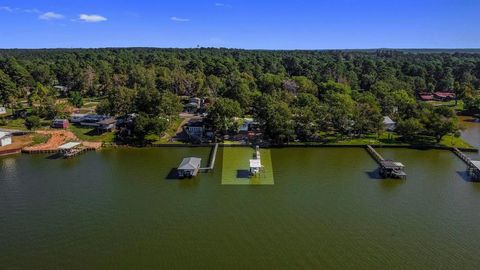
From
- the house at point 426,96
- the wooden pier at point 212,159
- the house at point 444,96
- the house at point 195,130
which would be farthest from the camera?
the house at point 444,96

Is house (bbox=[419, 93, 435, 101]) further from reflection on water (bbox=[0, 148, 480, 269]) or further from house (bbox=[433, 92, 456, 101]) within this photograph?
reflection on water (bbox=[0, 148, 480, 269])

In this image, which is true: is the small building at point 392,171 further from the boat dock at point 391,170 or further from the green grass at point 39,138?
the green grass at point 39,138

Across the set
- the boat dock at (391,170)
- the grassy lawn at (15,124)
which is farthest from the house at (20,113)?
the boat dock at (391,170)

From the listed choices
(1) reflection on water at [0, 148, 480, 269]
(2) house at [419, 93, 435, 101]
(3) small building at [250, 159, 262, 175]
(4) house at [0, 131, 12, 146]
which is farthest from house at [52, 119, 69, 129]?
(2) house at [419, 93, 435, 101]

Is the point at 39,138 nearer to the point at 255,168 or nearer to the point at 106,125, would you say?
the point at 106,125

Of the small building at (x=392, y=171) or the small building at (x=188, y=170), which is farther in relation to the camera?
the small building at (x=188, y=170)
